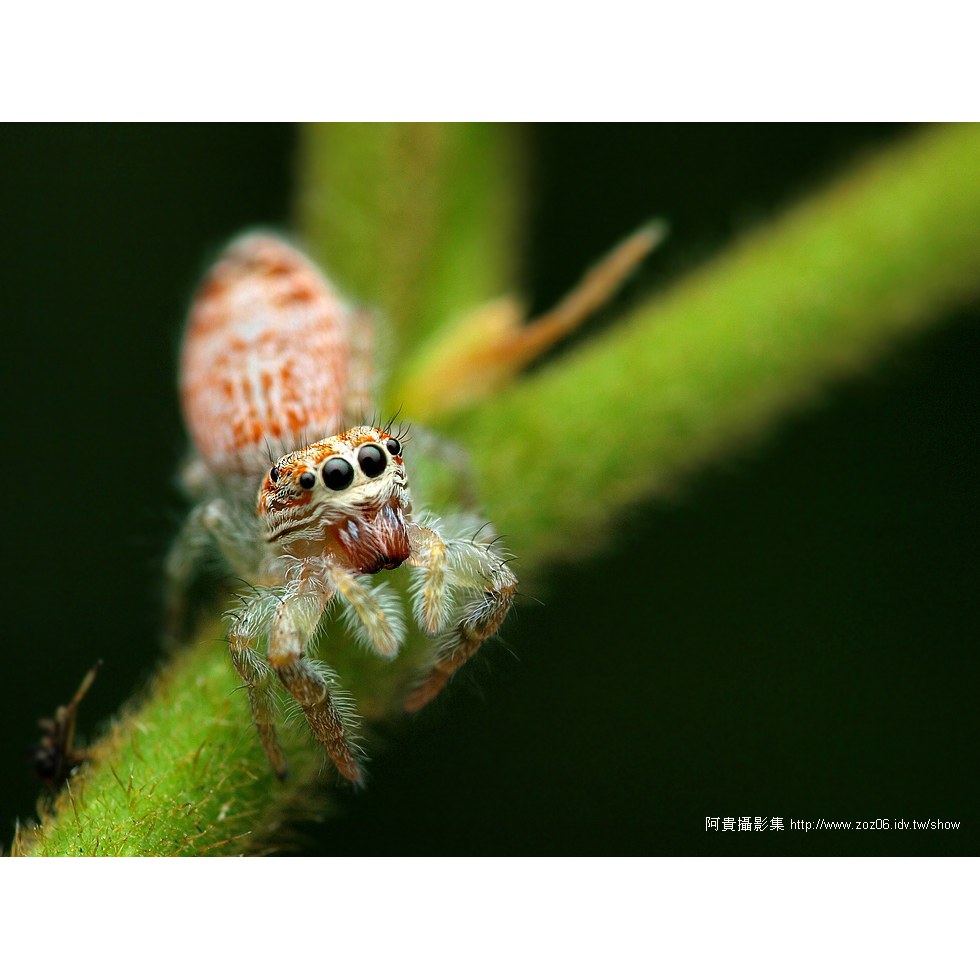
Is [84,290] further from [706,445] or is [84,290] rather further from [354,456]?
[706,445]

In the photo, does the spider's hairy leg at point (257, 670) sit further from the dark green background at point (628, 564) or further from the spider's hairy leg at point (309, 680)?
the dark green background at point (628, 564)

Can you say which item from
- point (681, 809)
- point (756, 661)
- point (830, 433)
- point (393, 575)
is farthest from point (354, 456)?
point (830, 433)

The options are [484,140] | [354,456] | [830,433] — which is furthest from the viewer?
[830,433]

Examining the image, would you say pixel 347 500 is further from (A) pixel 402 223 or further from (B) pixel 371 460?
(A) pixel 402 223

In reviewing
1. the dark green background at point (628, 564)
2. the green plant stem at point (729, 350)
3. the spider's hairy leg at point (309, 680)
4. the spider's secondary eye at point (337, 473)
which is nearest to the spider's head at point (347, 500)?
the spider's secondary eye at point (337, 473)

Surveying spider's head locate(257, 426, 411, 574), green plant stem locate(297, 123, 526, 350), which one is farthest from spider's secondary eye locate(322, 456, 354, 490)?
green plant stem locate(297, 123, 526, 350)

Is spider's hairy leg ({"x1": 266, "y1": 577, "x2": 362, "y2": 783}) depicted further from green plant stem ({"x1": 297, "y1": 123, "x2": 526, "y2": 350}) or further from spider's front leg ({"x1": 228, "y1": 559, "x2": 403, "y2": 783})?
green plant stem ({"x1": 297, "y1": 123, "x2": 526, "y2": 350})

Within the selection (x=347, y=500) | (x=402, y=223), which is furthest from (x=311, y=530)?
(x=402, y=223)
